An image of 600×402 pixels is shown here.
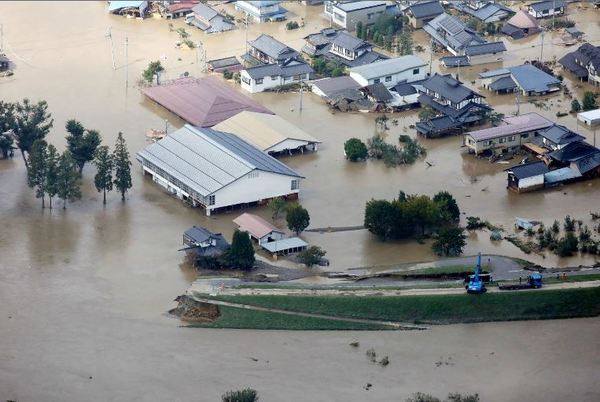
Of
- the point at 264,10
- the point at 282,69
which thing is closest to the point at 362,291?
the point at 282,69

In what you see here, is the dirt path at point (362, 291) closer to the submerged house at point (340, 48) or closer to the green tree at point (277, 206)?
the green tree at point (277, 206)

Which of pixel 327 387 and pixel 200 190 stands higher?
pixel 200 190

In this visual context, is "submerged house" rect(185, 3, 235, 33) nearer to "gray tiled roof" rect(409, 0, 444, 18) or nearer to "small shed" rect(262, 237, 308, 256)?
"gray tiled roof" rect(409, 0, 444, 18)

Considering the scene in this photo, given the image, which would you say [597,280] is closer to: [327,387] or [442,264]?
[442,264]

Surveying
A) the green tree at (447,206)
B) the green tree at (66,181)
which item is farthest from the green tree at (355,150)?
the green tree at (66,181)

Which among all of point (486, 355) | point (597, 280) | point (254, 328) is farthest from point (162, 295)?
point (597, 280)

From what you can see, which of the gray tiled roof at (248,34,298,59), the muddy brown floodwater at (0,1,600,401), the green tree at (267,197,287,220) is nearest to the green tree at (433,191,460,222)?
the muddy brown floodwater at (0,1,600,401)
